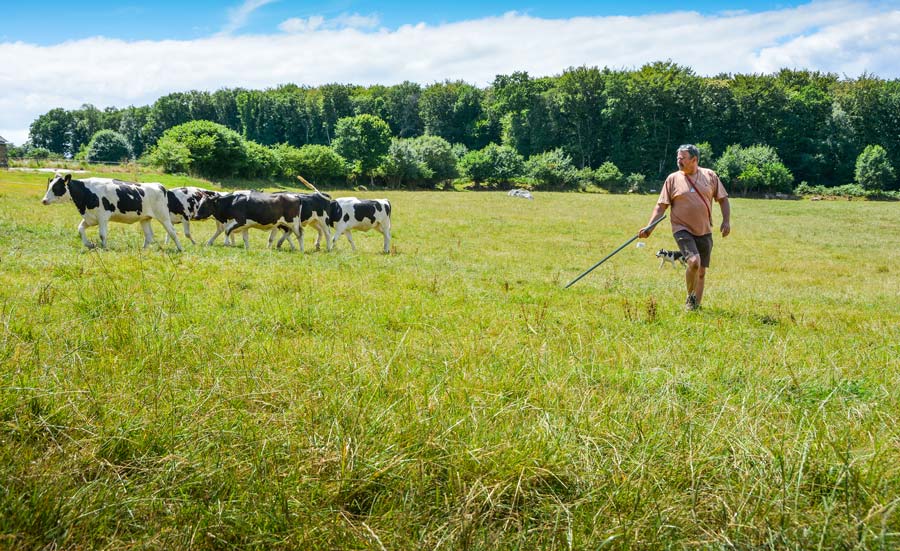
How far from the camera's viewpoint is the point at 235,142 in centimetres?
6975

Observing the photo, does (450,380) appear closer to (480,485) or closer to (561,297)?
(480,485)

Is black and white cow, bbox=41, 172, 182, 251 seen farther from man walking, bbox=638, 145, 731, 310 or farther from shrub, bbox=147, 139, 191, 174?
shrub, bbox=147, 139, 191, 174

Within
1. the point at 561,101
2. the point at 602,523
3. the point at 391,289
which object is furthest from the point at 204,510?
the point at 561,101

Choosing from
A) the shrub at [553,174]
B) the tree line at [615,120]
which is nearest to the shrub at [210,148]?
the tree line at [615,120]

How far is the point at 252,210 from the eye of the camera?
1797 centimetres

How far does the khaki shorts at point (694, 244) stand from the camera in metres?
9.30

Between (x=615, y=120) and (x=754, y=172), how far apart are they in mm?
39316

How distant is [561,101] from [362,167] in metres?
52.7

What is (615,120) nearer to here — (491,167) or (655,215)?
(491,167)

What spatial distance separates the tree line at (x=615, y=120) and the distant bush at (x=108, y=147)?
19536 mm

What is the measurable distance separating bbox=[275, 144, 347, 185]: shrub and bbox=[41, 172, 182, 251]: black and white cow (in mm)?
60893

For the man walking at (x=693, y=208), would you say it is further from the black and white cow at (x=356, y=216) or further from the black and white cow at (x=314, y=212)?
the black and white cow at (x=314, y=212)

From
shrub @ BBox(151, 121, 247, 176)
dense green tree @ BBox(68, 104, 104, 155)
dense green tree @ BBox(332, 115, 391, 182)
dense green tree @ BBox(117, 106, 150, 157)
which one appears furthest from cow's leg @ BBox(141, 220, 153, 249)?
dense green tree @ BBox(68, 104, 104, 155)

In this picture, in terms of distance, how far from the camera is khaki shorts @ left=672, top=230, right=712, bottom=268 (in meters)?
9.30
